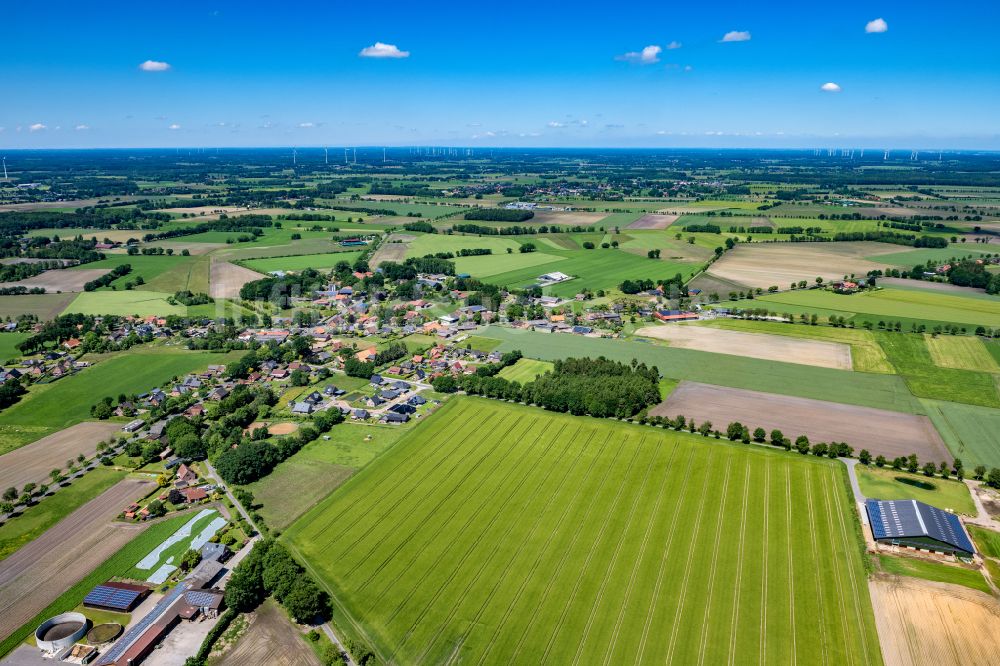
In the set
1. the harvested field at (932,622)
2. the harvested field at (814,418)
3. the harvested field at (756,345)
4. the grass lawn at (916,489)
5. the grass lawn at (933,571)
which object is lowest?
the harvested field at (932,622)

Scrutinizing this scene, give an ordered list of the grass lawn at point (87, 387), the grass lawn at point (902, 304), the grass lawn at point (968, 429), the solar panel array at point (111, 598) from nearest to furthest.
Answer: the solar panel array at point (111, 598) → the grass lawn at point (968, 429) → the grass lawn at point (87, 387) → the grass lawn at point (902, 304)

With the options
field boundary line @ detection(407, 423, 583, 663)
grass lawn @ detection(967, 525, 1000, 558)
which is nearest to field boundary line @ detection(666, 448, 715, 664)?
field boundary line @ detection(407, 423, 583, 663)

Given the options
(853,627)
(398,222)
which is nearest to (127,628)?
(853,627)

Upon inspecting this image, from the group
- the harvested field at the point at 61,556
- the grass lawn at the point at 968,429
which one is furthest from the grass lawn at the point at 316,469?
the grass lawn at the point at 968,429

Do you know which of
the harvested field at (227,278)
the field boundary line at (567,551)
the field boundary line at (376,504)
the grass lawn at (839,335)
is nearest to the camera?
the field boundary line at (567,551)

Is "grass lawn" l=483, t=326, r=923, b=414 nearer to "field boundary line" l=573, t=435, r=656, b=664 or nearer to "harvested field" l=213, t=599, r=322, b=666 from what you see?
"field boundary line" l=573, t=435, r=656, b=664

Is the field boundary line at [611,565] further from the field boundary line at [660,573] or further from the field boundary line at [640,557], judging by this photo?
the field boundary line at [660,573]

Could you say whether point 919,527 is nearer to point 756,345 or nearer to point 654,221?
point 756,345

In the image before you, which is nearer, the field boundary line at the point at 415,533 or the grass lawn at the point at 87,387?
the field boundary line at the point at 415,533

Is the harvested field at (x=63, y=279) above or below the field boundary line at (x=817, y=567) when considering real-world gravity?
above
